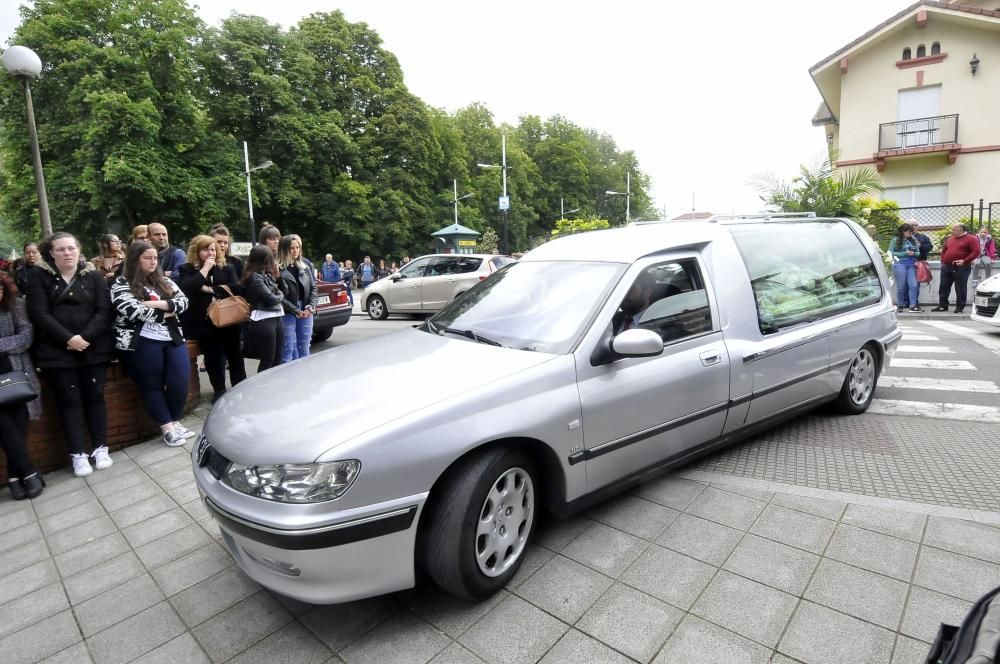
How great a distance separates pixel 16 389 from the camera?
3699 millimetres

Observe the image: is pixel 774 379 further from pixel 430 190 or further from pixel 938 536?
pixel 430 190

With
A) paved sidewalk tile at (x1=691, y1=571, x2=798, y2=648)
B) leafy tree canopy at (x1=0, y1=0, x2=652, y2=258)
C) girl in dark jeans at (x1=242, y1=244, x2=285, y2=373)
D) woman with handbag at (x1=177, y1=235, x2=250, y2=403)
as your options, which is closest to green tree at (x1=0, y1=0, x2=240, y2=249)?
leafy tree canopy at (x1=0, y1=0, x2=652, y2=258)

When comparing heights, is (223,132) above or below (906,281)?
above

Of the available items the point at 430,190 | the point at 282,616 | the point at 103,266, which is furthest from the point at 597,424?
the point at 430,190

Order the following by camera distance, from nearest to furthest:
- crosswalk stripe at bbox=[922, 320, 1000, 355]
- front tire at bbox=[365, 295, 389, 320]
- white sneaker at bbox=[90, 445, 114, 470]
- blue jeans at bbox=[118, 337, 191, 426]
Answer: white sneaker at bbox=[90, 445, 114, 470] → blue jeans at bbox=[118, 337, 191, 426] → crosswalk stripe at bbox=[922, 320, 1000, 355] → front tire at bbox=[365, 295, 389, 320]

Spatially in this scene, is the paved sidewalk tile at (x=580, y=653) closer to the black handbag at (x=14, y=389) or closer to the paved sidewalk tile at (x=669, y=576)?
the paved sidewalk tile at (x=669, y=576)

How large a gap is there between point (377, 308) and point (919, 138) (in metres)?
19.4

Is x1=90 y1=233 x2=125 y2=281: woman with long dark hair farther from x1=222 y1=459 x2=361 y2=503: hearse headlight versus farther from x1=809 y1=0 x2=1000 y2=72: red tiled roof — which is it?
x1=809 y1=0 x2=1000 y2=72: red tiled roof

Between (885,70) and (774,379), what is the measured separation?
22.3 m

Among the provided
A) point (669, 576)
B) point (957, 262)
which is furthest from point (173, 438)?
point (957, 262)

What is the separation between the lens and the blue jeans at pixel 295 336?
19.9 ft

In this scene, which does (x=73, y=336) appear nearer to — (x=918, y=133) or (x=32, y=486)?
(x=32, y=486)

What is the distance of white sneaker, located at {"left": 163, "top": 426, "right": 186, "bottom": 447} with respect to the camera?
469cm

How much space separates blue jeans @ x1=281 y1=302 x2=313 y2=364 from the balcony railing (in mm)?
21497
